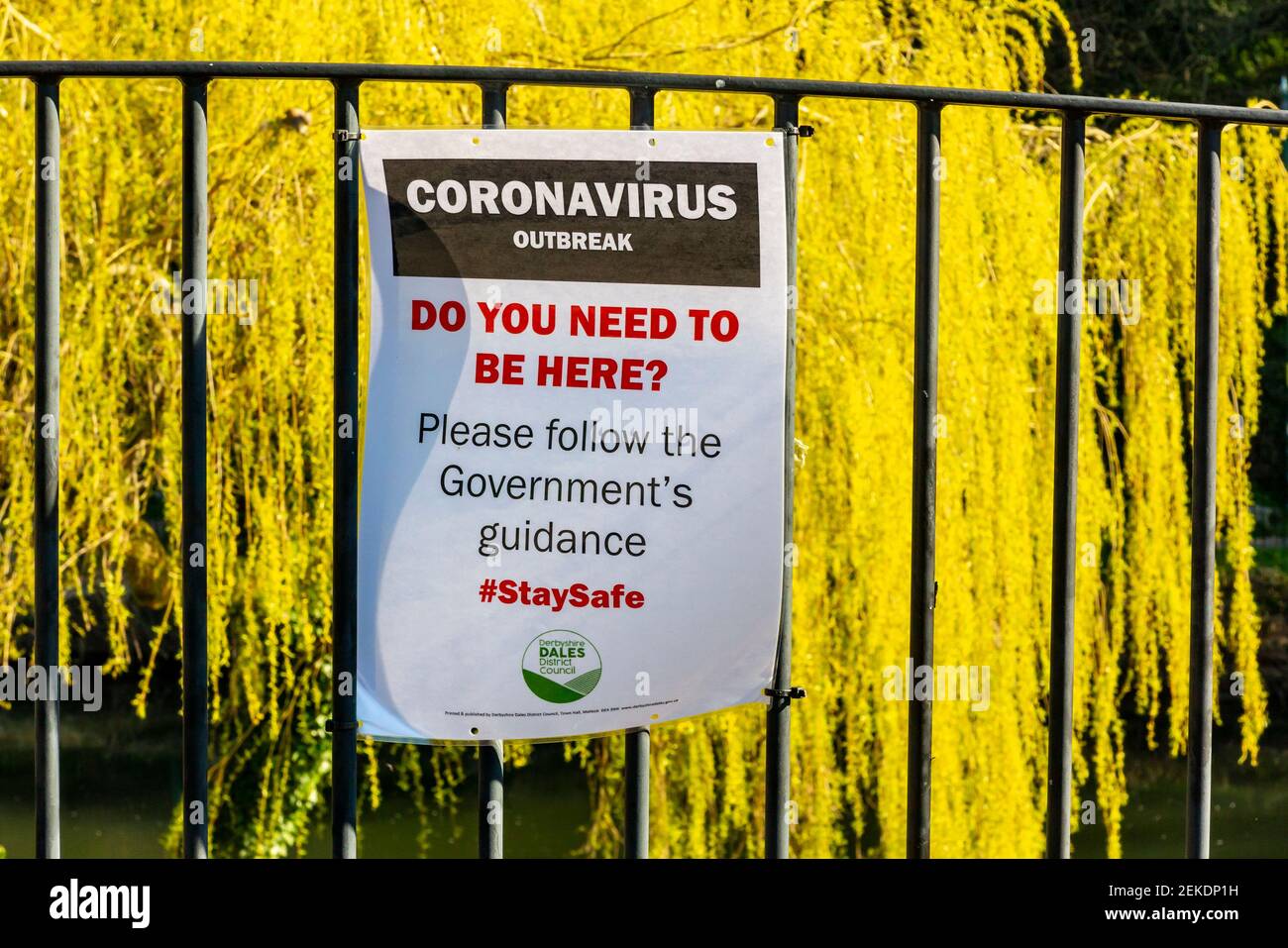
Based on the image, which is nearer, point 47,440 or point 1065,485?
point 47,440

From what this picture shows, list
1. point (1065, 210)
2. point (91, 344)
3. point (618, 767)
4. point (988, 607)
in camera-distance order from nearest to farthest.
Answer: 1. point (1065, 210)
2. point (91, 344)
3. point (988, 607)
4. point (618, 767)

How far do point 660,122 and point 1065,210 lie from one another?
208 cm

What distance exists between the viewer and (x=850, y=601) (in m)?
4.00

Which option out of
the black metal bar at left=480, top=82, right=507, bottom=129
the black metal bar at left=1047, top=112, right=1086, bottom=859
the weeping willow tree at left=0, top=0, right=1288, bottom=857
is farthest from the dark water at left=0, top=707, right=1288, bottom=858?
the black metal bar at left=480, top=82, right=507, bottom=129

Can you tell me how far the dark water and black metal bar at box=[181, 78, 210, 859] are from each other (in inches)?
208

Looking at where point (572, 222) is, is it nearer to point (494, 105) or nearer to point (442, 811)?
point (494, 105)

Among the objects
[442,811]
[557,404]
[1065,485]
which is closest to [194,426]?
[557,404]

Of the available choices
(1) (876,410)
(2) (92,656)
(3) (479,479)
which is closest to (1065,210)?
(3) (479,479)

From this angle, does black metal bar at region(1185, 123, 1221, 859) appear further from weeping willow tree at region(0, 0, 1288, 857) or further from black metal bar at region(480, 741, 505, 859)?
weeping willow tree at region(0, 0, 1288, 857)

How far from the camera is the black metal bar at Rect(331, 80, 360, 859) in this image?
179 cm

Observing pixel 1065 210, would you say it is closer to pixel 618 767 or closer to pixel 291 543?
pixel 291 543

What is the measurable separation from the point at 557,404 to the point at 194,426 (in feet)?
1.45

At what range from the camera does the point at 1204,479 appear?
197 cm
